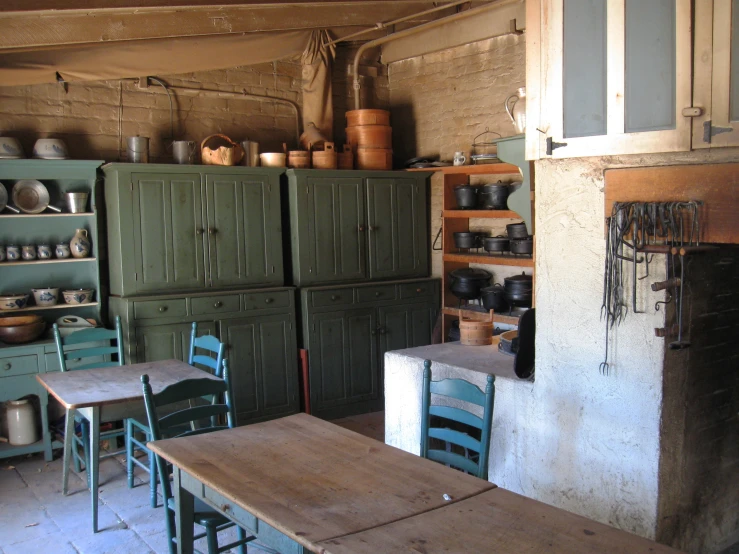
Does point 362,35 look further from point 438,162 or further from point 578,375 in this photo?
point 578,375

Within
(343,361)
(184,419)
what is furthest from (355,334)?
(184,419)

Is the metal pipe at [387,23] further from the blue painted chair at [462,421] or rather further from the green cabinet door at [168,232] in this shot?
the blue painted chair at [462,421]

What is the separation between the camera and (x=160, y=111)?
551 centimetres

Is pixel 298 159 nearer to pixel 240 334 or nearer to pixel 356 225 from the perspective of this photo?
pixel 356 225

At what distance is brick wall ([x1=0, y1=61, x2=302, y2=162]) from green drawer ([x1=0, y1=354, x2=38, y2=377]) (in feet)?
4.87

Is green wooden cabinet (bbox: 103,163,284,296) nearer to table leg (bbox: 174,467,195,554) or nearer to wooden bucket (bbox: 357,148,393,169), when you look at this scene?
wooden bucket (bbox: 357,148,393,169)

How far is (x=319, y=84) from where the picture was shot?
602cm

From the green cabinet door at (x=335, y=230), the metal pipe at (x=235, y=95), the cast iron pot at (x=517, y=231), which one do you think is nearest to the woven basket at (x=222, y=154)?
the metal pipe at (x=235, y=95)

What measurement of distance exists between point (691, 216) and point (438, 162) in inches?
143

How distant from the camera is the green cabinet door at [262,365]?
5.19m

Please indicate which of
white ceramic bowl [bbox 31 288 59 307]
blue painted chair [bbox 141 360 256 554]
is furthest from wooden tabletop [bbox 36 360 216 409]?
white ceramic bowl [bbox 31 288 59 307]

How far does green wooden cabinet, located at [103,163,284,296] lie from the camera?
489 centimetres

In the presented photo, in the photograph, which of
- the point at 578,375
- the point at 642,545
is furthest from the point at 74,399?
the point at 642,545

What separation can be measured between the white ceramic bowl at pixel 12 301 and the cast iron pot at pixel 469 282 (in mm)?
3168
